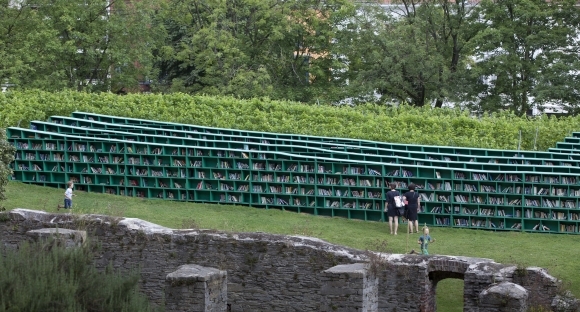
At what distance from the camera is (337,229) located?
23078 millimetres

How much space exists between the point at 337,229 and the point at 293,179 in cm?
280

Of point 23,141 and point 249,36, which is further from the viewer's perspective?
point 249,36

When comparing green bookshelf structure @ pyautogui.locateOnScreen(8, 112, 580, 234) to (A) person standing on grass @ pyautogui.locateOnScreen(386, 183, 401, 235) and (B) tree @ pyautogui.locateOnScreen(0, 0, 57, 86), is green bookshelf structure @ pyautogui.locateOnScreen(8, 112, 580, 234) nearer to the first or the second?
(A) person standing on grass @ pyautogui.locateOnScreen(386, 183, 401, 235)

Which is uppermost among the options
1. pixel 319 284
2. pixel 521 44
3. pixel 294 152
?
pixel 521 44

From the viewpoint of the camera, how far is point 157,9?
158 ft

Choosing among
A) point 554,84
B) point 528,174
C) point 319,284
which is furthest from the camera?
point 554,84

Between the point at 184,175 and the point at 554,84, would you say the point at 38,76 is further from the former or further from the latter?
the point at 554,84

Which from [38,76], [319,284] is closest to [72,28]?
[38,76]

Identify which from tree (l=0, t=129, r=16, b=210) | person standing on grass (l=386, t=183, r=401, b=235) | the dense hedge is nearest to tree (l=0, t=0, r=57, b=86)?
the dense hedge

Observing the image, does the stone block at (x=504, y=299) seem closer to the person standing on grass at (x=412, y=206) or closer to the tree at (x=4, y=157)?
the person standing on grass at (x=412, y=206)

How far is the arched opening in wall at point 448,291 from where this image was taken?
16.8 metres

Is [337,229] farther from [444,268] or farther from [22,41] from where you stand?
[22,41]

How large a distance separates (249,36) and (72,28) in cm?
850

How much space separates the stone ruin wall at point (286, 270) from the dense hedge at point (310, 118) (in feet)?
49.7
